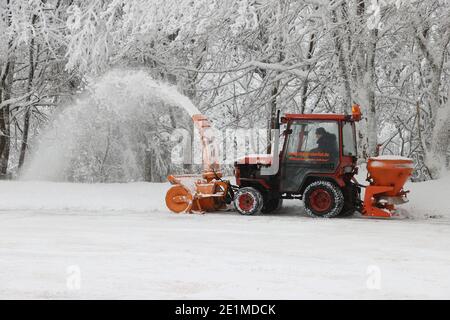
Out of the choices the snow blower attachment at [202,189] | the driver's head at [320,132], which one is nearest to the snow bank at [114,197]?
the snow blower attachment at [202,189]

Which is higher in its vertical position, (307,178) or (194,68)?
(194,68)

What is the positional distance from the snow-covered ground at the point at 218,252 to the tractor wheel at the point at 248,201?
304mm

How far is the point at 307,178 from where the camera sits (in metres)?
12.5

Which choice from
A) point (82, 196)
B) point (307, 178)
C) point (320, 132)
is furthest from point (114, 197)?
point (320, 132)

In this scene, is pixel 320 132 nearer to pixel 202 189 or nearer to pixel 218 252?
pixel 202 189

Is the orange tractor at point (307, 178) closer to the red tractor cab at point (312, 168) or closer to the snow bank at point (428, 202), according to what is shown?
the red tractor cab at point (312, 168)

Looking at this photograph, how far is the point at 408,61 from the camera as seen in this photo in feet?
54.4

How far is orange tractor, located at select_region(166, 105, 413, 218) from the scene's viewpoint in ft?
39.4

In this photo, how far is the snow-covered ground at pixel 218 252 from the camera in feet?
20.7

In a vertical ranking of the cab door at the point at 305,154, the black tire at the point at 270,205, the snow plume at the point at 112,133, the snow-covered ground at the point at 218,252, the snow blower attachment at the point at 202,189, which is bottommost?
the snow-covered ground at the point at 218,252

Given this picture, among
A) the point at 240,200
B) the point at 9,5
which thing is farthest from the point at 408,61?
the point at 9,5

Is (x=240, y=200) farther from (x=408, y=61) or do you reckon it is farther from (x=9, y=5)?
(x=9, y=5)

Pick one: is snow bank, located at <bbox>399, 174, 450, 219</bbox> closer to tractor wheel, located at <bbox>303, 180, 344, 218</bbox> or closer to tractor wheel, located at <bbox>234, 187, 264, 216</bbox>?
tractor wheel, located at <bbox>303, 180, 344, 218</bbox>

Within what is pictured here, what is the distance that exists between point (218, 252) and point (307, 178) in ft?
14.9
